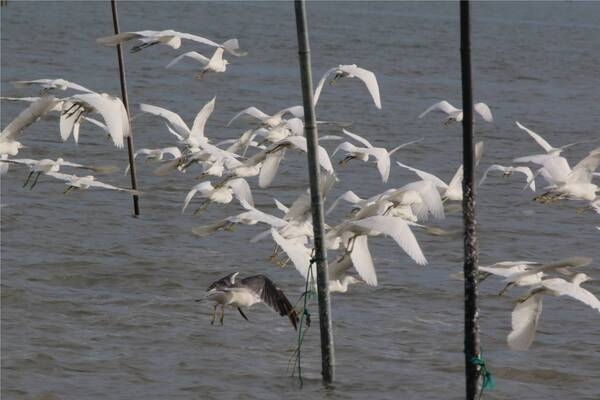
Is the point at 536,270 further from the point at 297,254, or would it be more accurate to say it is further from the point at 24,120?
the point at 24,120

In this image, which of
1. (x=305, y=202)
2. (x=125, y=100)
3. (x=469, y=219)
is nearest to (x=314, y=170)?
(x=305, y=202)

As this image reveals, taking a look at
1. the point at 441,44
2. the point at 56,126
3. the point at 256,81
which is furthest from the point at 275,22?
the point at 56,126

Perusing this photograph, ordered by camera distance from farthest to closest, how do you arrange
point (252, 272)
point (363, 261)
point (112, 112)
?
point (252, 272)
point (112, 112)
point (363, 261)

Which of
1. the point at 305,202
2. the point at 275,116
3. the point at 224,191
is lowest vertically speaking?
→ the point at 224,191

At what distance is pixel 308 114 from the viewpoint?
7984 millimetres

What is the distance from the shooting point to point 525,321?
740cm

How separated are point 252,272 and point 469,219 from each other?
Result: 196 inches

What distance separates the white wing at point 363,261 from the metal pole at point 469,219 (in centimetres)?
58

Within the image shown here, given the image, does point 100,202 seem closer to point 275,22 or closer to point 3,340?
point 3,340

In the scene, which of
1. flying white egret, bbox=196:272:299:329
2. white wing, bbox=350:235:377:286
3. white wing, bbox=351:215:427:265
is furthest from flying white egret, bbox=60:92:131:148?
white wing, bbox=351:215:427:265

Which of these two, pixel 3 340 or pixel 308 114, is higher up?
pixel 308 114

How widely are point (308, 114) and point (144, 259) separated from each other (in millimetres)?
4664

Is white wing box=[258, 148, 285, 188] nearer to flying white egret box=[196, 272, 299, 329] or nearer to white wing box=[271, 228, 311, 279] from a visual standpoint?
white wing box=[271, 228, 311, 279]

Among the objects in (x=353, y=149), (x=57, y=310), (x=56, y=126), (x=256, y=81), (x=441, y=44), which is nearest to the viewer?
(x=57, y=310)
